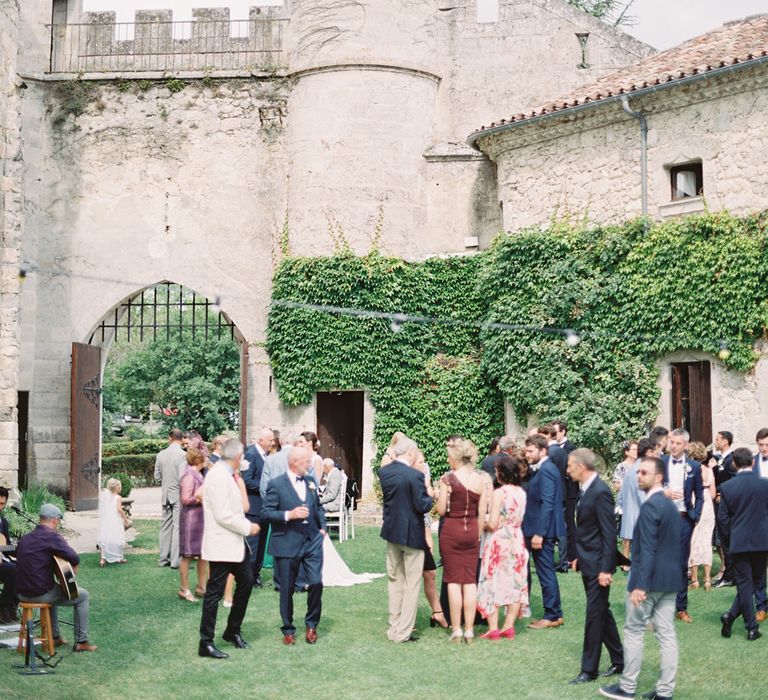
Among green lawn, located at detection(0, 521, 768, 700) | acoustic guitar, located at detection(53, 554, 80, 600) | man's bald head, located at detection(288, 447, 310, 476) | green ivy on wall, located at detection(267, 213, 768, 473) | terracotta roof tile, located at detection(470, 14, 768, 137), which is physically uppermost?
terracotta roof tile, located at detection(470, 14, 768, 137)

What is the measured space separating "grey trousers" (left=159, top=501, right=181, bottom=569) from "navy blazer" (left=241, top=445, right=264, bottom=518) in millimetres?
1317

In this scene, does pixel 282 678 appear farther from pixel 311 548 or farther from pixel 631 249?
pixel 631 249

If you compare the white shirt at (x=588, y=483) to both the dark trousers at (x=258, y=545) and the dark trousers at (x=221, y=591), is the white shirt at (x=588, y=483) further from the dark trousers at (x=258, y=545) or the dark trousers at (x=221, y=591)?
the dark trousers at (x=258, y=545)

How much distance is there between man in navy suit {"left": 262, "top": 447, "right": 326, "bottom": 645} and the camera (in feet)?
34.0

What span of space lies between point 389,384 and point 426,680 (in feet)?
42.3

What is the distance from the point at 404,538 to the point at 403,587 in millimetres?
549

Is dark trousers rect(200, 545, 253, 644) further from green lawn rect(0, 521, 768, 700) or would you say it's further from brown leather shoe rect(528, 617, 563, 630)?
brown leather shoe rect(528, 617, 563, 630)

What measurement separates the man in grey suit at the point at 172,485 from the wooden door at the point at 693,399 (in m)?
8.54

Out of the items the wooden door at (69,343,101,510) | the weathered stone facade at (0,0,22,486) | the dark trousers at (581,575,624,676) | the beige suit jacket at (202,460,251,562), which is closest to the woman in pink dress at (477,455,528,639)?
the dark trousers at (581,575,624,676)

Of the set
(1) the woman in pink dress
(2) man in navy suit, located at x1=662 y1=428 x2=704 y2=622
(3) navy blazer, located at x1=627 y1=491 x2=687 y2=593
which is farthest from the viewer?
(2) man in navy suit, located at x1=662 y1=428 x2=704 y2=622

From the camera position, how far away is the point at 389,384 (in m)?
21.8

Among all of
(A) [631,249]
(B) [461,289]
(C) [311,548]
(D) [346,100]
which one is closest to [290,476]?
(C) [311,548]

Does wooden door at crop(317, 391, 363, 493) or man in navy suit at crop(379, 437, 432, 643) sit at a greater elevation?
wooden door at crop(317, 391, 363, 493)

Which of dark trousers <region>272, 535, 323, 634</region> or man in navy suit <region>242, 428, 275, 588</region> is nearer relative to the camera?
dark trousers <region>272, 535, 323, 634</region>
